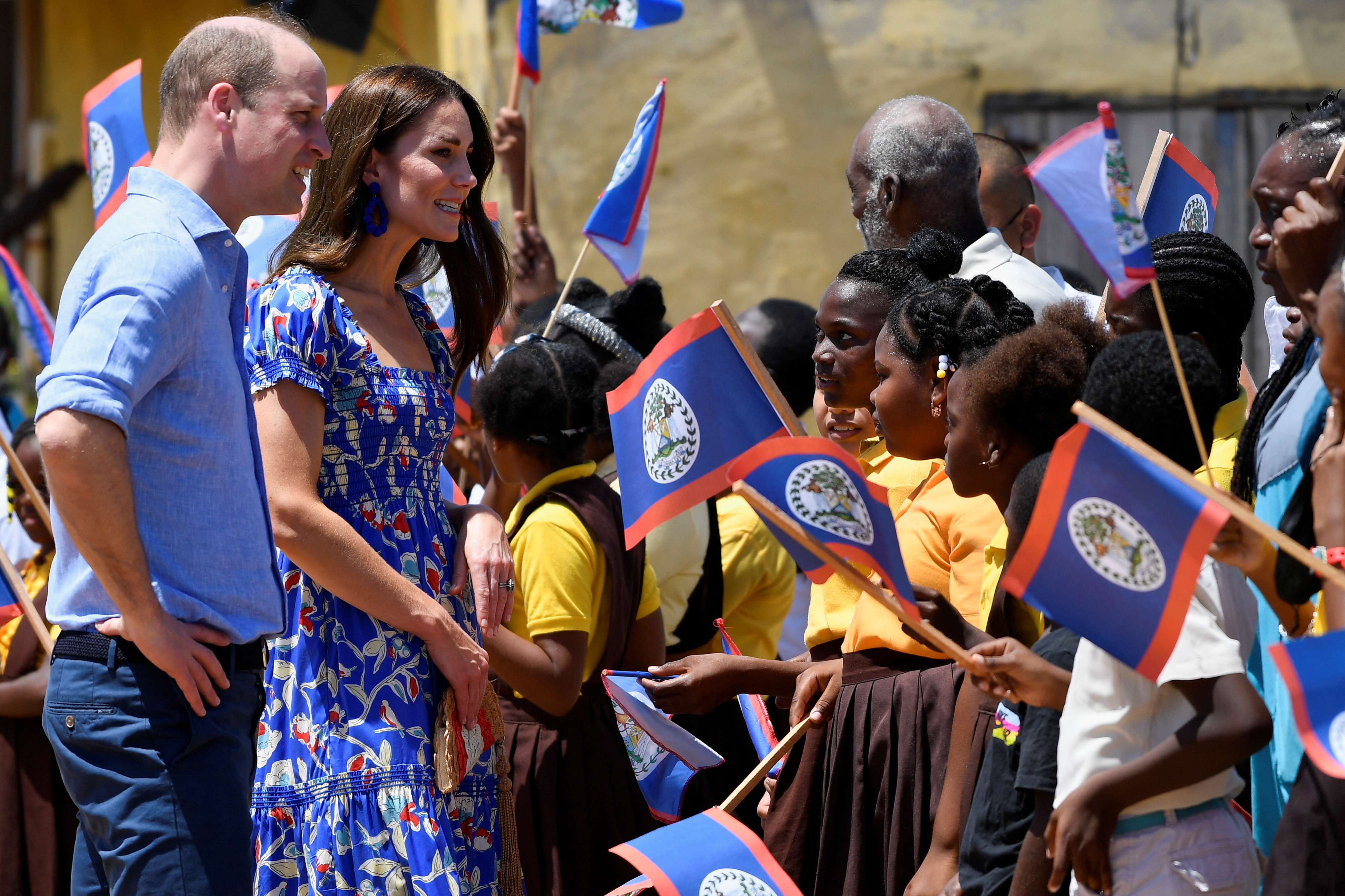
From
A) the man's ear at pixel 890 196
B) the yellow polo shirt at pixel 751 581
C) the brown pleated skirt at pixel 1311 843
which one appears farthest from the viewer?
the yellow polo shirt at pixel 751 581

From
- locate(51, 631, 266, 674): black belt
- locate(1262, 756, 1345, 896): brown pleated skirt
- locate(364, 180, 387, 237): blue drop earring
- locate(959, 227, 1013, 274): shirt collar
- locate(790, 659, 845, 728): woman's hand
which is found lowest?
locate(790, 659, 845, 728): woman's hand

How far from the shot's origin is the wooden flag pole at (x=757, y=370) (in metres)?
2.82

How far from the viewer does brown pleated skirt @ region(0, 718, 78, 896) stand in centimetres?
460

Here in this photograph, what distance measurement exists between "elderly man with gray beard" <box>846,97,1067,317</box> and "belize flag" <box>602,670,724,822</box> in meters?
1.51

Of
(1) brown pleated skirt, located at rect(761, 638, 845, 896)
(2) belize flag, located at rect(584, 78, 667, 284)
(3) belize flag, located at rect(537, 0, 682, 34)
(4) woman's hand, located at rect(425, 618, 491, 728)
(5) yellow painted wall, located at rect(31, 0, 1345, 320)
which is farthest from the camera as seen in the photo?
(5) yellow painted wall, located at rect(31, 0, 1345, 320)

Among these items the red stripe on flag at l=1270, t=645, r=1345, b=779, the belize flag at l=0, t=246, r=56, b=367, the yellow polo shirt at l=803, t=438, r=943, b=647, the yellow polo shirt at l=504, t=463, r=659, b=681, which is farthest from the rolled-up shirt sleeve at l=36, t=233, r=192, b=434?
the belize flag at l=0, t=246, r=56, b=367

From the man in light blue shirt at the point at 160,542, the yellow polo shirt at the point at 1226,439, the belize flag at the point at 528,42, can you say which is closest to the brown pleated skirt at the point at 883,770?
the yellow polo shirt at the point at 1226,439

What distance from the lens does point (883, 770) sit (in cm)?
322

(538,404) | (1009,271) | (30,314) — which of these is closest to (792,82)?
(30,314)

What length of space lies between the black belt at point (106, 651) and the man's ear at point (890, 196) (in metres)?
2.36

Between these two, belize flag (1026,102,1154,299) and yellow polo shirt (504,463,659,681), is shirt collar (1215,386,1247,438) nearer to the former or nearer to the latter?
belize flag (1026,102,1154,299)

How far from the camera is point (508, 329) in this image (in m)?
5.25

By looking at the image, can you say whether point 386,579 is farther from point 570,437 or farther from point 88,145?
point 88,145

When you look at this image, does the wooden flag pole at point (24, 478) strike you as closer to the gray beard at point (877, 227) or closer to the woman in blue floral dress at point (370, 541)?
the woman in blue floral dress at point (370, 541)
